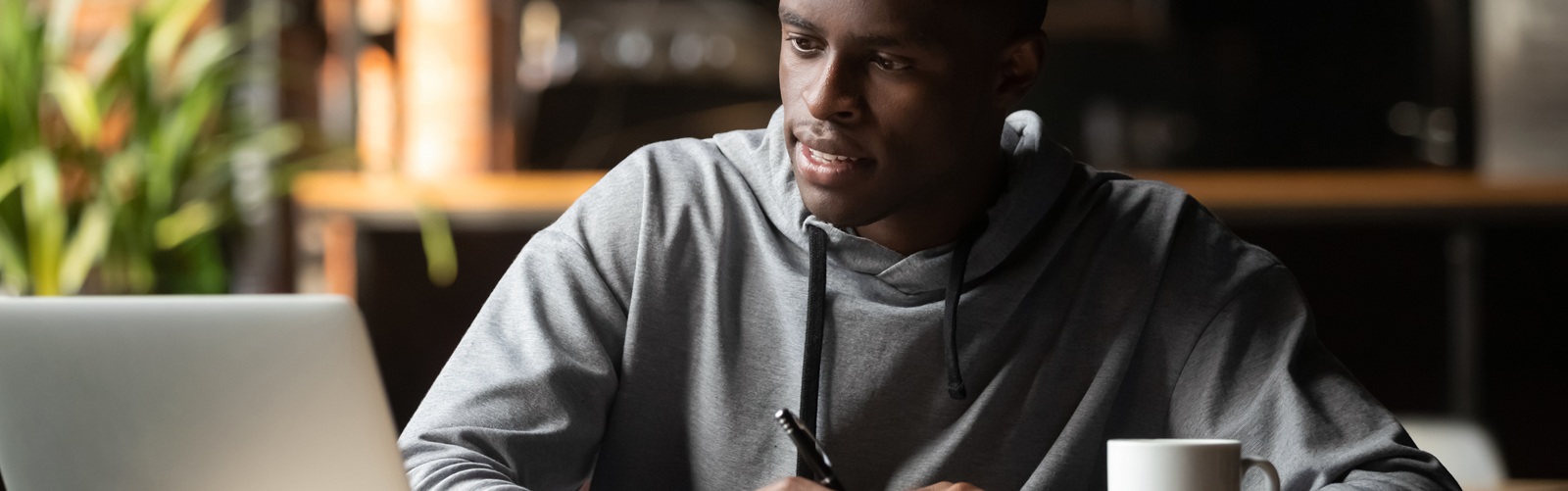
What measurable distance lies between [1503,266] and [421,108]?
248 cm

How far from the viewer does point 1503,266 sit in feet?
9.70

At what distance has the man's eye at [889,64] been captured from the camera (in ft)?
4.03

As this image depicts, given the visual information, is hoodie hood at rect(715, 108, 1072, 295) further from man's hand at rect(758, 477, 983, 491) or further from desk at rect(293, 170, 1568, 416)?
desk at rect(293, 170, 1568, 416)

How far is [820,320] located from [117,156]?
1.66 m

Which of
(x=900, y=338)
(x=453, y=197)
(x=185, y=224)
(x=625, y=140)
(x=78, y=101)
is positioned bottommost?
(x=625, y=140)

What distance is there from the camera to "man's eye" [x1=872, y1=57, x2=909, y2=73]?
4.03ft

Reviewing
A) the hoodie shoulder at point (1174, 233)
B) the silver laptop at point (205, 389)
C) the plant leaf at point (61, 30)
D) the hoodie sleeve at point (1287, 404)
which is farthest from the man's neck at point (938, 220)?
the plant leaf at point (61, 30)

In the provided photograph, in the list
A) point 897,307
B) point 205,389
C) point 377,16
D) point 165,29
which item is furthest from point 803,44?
point 377,16

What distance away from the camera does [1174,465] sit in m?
0.91

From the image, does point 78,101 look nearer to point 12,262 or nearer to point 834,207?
point 12,262

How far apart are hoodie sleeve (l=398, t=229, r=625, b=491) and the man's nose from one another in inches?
9.7

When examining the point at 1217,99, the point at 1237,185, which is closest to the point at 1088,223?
the point at 1237,185

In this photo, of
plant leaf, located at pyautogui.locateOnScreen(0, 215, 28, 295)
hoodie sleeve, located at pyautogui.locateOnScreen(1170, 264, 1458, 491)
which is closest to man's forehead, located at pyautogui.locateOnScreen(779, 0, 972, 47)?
hoodie sleeve, located at pyautogui.locateOnScreen(1170, 264, 1458, 491)

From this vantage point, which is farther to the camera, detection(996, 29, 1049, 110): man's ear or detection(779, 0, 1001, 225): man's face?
detection(996, 29, 1049, 110): man's ear
